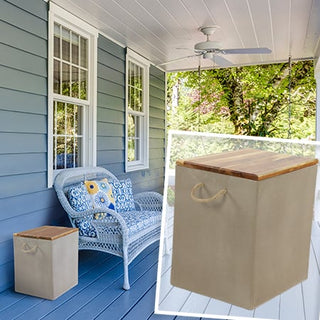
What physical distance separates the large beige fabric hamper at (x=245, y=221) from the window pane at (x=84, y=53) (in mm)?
3459

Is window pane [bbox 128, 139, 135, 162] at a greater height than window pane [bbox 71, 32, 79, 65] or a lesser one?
lesser

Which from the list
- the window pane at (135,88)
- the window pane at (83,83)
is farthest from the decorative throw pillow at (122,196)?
the window pane at (135,88)

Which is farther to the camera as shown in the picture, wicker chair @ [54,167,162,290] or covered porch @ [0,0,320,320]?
wicker chair @ [54,167,162,290]

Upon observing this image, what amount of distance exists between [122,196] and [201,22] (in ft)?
6.60

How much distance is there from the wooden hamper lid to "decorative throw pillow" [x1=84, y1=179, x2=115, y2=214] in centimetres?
273

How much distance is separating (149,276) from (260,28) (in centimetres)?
290

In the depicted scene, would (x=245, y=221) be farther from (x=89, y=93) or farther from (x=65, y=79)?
(x=89, y=93)

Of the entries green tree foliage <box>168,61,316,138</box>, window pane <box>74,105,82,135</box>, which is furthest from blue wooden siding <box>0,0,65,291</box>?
green tree foliage <box>168,61,316,138</box>

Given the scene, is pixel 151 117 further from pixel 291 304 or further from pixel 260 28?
pixel 291 304

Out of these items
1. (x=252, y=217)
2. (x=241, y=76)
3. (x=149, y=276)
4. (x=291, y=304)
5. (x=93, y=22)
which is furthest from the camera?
(x=241, y=76)

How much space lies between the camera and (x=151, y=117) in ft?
19.2

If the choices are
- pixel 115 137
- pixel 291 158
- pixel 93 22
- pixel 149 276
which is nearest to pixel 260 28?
pixel 93 22

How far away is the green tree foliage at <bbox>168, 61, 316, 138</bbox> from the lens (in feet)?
23.9

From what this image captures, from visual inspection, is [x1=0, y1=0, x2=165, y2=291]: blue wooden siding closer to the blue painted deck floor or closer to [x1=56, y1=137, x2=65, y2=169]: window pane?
[x1=56, y1=137, x2=65, y2=169]: window pane
